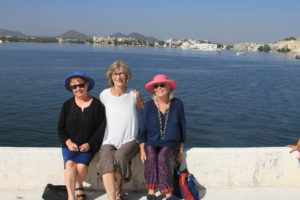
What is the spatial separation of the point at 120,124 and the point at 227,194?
140 cm

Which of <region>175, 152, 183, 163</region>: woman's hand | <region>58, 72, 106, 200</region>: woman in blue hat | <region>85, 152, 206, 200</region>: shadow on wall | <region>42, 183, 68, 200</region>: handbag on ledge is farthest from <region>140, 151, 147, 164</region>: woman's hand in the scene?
<region>42, 183, 68, 200</region>: handbag on ledge

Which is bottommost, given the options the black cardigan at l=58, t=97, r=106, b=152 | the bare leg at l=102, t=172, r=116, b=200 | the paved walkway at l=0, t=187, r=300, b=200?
the paved walkway at l=0, t=187, r=300, b=200

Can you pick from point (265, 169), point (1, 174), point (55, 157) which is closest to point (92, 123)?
point (55, 157)

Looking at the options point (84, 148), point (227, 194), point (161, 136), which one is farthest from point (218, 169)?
point (84, 148)

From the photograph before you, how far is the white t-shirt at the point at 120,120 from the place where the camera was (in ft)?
11.4

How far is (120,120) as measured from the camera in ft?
11.4

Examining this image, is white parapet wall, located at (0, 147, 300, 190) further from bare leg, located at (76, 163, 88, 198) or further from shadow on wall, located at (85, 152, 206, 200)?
bare leg, located at (76, 163, 88, 198)

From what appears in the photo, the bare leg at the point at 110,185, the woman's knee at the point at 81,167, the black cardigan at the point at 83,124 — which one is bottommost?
the bare leg at the point at 110,185

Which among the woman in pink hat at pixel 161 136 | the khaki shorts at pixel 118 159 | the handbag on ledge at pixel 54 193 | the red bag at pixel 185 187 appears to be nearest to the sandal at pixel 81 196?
the handbag on ledge at pixel 54 193

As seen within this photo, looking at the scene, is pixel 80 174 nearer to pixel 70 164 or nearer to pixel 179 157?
pixel 70 164

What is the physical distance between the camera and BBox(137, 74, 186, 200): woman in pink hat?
340cm

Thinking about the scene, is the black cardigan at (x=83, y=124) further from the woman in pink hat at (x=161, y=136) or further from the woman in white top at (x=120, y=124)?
the woman in pink hat at (x=161, y=136)

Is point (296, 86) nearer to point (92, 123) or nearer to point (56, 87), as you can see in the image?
point (56, 87)

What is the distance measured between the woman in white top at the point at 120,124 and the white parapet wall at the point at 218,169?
31 cm
